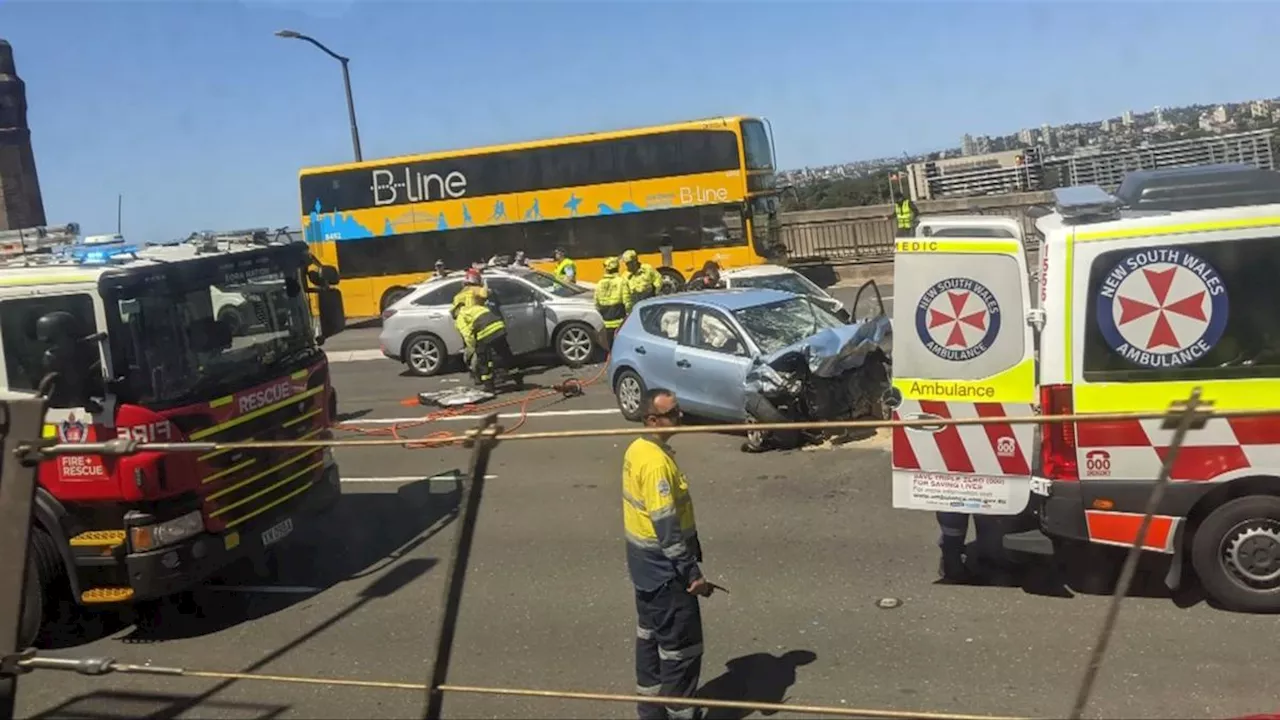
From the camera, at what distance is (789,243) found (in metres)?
29.8

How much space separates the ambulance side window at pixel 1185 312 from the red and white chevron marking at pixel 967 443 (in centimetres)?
61

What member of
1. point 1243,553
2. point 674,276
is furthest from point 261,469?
point 674,276

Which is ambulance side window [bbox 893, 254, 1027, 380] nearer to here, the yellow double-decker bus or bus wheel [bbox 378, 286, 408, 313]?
the yellow double-decker bus

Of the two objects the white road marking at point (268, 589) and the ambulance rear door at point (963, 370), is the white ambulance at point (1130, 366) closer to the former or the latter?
the ambulance rear door at point (963, 370)

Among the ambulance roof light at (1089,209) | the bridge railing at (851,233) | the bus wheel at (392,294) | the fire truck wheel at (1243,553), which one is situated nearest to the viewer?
the fire truck wheel at (1243,553)

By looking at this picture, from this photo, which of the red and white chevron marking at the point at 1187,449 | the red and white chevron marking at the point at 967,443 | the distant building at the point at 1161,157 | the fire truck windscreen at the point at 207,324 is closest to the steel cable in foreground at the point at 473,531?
the red and white chevron marking at the point at 1187,449

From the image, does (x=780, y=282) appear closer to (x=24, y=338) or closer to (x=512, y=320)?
(x=512, y=320)

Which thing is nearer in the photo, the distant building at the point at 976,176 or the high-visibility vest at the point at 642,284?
the high-visibility vest at the point at 642,284

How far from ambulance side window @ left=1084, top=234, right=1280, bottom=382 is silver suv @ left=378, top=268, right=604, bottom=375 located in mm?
11873

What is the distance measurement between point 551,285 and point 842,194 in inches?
811

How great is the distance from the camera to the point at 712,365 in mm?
11438

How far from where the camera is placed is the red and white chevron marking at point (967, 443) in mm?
6469

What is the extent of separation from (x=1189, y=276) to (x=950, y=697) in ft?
8.56

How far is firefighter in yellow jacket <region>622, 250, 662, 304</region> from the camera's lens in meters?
16.6
